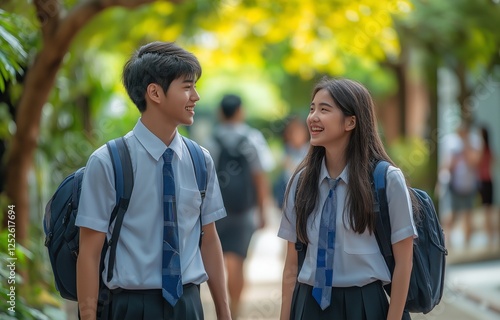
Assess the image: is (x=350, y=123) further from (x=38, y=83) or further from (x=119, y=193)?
(x=38, y=83)

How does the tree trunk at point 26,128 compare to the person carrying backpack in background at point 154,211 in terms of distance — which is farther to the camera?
the tree trunk at point 26,128

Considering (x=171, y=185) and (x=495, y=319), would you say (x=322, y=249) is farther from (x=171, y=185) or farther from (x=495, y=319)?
(x=495, y=319)

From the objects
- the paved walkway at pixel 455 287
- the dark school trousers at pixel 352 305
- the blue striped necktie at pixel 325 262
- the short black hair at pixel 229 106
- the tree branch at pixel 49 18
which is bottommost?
the paved walkway at pixel 455 287

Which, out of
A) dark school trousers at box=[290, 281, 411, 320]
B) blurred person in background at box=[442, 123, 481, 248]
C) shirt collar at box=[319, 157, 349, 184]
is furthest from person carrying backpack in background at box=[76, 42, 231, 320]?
blurred person in background at box=[442, 123, 481, 248]

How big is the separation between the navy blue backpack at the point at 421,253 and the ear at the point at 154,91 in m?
0.99

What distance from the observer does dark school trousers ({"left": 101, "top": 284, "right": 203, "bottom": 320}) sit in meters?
4.28

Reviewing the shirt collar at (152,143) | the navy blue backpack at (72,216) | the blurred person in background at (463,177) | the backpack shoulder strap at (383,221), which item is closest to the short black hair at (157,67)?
the shirt collar at (152,143)

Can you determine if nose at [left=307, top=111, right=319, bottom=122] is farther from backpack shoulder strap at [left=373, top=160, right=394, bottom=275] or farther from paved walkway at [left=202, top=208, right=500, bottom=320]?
paved walkway at [left=202, top=208, right=500, bottom=320]

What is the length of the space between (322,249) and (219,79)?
45.3 m

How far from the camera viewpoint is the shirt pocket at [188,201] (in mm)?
4373

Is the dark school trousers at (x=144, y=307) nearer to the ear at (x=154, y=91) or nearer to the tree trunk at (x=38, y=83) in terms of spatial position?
the ear at (x=154, y=91)

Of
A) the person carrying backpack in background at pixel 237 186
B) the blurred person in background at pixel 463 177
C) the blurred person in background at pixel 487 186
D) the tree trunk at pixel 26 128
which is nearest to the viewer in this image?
the tree trunk at pixel 26 128

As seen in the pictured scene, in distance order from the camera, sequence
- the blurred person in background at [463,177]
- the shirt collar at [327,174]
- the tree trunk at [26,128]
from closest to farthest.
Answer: the shirt collar at [327,174] < the tree trunk at [26,128] < the blurred person in background at [463,177]

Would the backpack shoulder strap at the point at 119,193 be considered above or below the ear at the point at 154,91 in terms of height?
below
